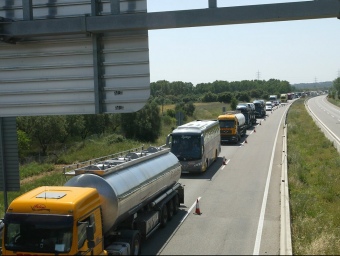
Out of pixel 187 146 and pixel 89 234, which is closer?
pixel 89 234

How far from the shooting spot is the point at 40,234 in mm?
8648

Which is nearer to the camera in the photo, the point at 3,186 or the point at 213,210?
the point at 3,186

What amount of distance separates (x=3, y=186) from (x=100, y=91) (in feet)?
10.7

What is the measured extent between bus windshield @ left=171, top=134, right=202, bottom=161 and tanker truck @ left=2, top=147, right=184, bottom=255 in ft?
32.3

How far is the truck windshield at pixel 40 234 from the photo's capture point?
8562mm

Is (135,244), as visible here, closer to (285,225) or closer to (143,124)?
(285,225)

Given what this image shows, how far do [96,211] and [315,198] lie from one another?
11988 mm

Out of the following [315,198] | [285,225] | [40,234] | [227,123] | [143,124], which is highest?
[40,234]

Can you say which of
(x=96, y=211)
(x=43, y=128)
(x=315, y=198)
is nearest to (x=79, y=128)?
(x=43, y=128)

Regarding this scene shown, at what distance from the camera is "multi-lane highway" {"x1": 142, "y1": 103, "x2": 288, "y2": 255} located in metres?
13.1

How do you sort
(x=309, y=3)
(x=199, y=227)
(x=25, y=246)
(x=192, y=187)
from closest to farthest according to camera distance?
(x=309, y=3) → (x=25, y=246) → (x=199, y=227) → (x=192, y=187)

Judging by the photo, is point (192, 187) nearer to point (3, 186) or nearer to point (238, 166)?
Answer: point (238, 166)

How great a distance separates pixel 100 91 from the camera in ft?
27.0

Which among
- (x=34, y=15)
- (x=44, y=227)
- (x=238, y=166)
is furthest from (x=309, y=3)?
(x=238, y=166)
